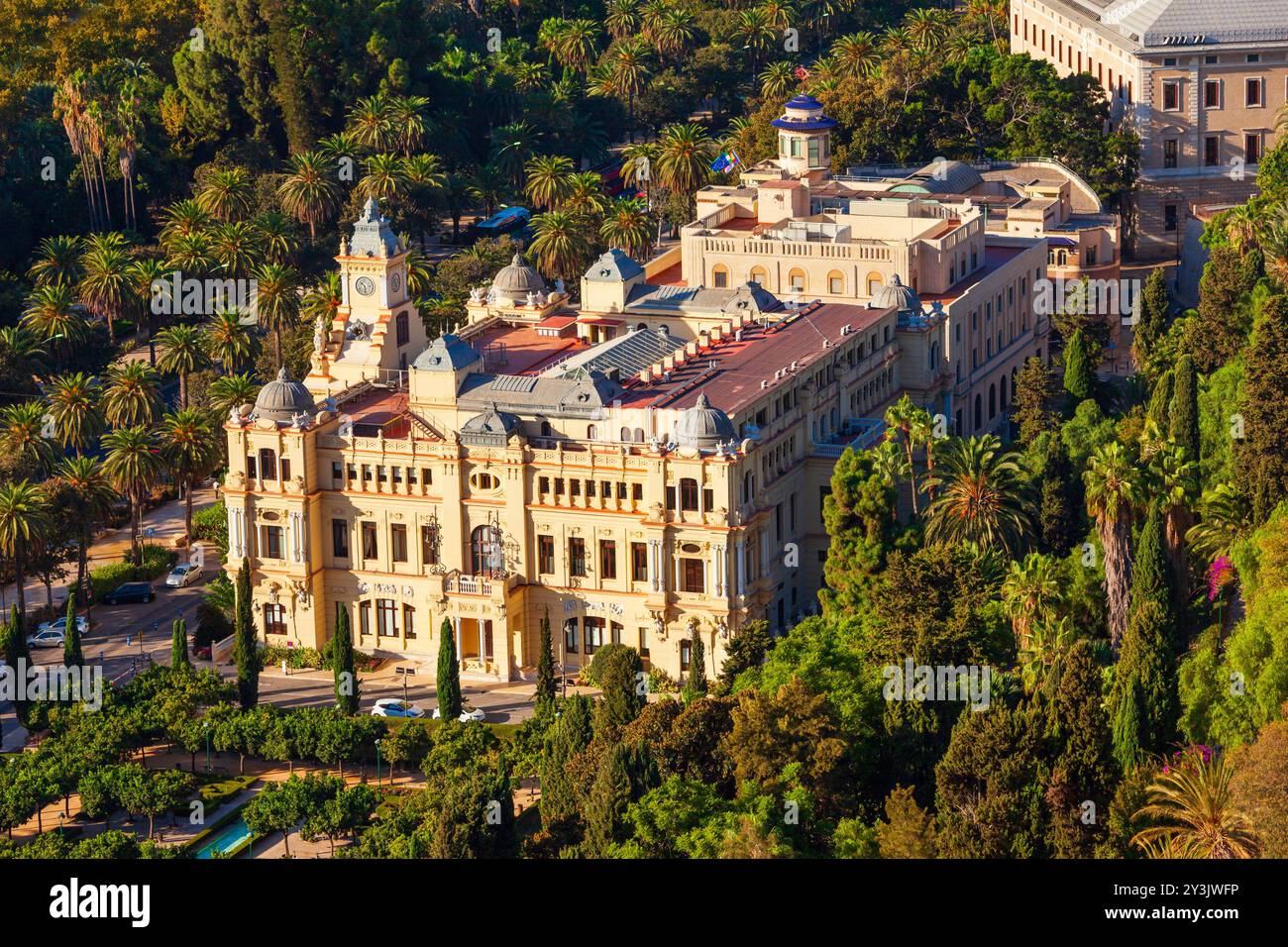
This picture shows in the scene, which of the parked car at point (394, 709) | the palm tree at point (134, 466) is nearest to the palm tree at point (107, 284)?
the palm tree at point (134, 466)

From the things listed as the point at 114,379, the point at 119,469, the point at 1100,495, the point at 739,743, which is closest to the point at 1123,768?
the point at 739,743

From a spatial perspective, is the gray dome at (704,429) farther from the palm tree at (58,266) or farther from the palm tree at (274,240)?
the palm tree at (58,266)

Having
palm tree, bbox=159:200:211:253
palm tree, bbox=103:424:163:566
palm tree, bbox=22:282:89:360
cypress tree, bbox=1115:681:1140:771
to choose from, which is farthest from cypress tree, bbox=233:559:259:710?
palm tree, bbox=159:200:211:253

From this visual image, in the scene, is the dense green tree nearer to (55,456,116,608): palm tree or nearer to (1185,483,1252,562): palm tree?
(55,456,116,608): palm tree

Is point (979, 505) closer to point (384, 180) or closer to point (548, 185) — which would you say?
point (548, 185)

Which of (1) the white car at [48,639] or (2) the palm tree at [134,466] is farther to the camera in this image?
(2) the palm tree at [134,466]
